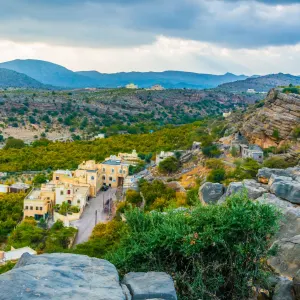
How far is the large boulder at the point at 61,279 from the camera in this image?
16.6 ft

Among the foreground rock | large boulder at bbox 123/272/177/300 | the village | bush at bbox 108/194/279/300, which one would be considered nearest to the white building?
the village

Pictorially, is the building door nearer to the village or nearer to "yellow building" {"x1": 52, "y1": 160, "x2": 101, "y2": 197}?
the village

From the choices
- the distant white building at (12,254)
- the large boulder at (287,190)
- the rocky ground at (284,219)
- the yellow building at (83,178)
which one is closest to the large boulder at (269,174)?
the rocky ground at (284,219)

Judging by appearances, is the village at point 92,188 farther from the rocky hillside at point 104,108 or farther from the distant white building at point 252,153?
the rocky hillside at point 104,108

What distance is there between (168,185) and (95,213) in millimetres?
4599

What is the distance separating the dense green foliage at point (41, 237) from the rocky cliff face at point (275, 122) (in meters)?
16.6

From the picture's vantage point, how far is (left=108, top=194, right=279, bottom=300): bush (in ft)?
22.6

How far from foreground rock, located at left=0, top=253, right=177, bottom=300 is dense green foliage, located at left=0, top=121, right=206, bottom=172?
28.9 meters

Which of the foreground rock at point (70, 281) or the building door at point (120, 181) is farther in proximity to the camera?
the building door at point (120, 181)

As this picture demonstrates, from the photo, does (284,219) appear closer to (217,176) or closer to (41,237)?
(217,176)

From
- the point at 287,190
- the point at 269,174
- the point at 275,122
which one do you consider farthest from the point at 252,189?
the point at 275,122

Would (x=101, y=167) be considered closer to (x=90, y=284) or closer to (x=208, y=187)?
(x=208, y=187)

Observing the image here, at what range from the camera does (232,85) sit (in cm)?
17075

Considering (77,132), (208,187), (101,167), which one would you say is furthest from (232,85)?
(208,187)
